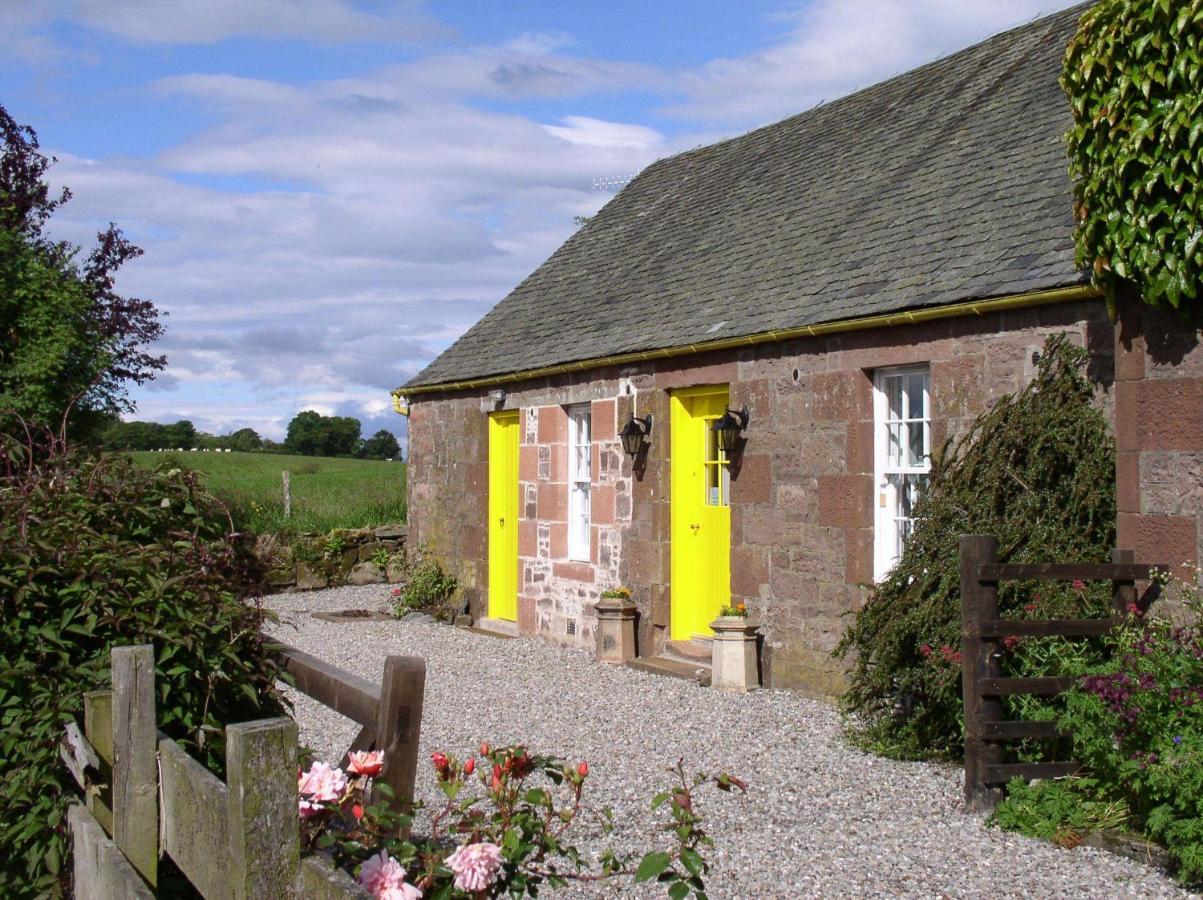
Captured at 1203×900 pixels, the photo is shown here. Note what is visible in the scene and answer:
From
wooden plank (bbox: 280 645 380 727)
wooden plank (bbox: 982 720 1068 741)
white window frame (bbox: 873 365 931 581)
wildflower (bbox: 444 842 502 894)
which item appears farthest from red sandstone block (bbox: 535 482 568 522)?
wildflower (bbox: 444 842 502 894)

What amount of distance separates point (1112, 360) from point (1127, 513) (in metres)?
1.10

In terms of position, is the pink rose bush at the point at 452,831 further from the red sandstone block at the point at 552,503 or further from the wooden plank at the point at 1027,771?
the red sandstone block at the point at 552,503

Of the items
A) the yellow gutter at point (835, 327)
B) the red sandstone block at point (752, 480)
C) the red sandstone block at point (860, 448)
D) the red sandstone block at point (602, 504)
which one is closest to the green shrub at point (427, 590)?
the yellow gutter at point (835, 327)

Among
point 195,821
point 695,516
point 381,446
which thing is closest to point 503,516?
point 695,516

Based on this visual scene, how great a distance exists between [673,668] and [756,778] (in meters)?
3.73

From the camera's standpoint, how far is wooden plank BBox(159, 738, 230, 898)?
93.6 inches

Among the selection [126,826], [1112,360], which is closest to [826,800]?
[1112,360]

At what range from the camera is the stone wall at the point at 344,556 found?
18.5 metres

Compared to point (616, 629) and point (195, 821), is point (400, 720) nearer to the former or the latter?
point (195, 821)

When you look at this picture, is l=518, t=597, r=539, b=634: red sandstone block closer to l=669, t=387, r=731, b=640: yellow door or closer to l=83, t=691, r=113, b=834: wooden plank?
l=669, t=387, r=731, b=640: yellow door

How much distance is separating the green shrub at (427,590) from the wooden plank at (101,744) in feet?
39.7

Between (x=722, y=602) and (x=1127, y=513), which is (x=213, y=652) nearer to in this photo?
(x=1127, y=513)

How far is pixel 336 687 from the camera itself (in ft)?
12.9

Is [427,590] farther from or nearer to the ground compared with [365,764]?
nearer to the ground
